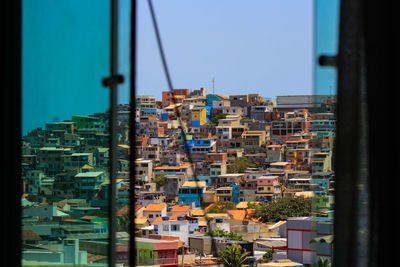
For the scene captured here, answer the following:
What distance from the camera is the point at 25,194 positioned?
104 cm

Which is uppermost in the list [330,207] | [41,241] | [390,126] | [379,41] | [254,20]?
[254,20]

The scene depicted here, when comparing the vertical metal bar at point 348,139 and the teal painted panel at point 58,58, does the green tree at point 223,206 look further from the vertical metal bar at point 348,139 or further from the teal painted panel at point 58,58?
the vertical metal bar at point 348,139

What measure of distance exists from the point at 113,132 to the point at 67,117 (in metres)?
0.15

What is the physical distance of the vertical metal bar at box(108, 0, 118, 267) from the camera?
96cm

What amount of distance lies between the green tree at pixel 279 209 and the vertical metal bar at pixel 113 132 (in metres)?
19.6

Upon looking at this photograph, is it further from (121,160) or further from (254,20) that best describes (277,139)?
(121,160)

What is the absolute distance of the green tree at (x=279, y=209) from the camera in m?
20.5

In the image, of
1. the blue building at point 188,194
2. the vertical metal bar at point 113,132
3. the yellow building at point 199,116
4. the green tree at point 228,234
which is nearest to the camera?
the vertical metal bar at point 113,132

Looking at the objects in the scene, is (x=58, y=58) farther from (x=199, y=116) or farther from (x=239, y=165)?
(x=199, y=116)

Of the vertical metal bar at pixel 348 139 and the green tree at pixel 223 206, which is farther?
the green tree at pixel 223 206

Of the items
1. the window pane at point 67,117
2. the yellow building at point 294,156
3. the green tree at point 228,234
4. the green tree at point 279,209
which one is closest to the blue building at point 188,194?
the green tree at point 279,209

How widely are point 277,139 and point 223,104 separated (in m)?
4.51

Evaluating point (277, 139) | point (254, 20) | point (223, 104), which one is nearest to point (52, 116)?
point (277, 139)
